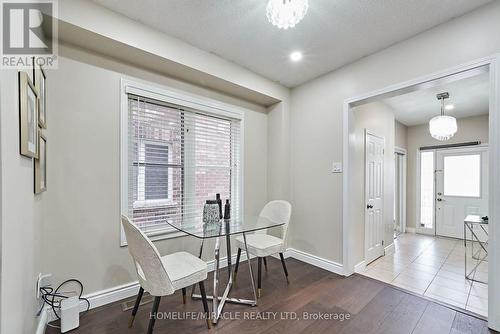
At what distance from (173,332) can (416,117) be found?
5.64 meters

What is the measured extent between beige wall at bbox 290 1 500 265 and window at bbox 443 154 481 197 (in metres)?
3.70

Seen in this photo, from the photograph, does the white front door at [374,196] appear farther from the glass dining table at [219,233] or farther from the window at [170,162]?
the window at [170,162]

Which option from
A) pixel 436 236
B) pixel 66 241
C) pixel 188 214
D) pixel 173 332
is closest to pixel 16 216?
pixel 66 241

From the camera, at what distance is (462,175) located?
15.3ft

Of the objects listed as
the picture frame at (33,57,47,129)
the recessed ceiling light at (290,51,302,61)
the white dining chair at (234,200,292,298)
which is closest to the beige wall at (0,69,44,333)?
the picture frame at (33,57,47,129)

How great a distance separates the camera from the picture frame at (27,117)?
44.5 inches

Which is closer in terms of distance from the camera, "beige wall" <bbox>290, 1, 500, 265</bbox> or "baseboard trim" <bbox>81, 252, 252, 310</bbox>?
"beige wall" <bbox>290, 1, 500, 265</bbox>

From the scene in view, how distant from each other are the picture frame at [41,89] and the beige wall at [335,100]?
286cm

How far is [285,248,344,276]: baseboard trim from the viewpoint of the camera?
2.74m

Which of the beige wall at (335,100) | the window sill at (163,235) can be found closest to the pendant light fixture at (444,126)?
the beige wall at (335,100)

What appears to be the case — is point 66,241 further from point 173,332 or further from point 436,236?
point 436,236

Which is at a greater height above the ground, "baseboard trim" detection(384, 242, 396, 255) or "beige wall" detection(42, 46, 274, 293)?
"beige wall" detection(42, 46, 274, 293)

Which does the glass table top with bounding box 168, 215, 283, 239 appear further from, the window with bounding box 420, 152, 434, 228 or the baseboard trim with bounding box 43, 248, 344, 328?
the window with bounding box 420, 152, 434, 228

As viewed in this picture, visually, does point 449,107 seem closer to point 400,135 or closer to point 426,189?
point 400,135
